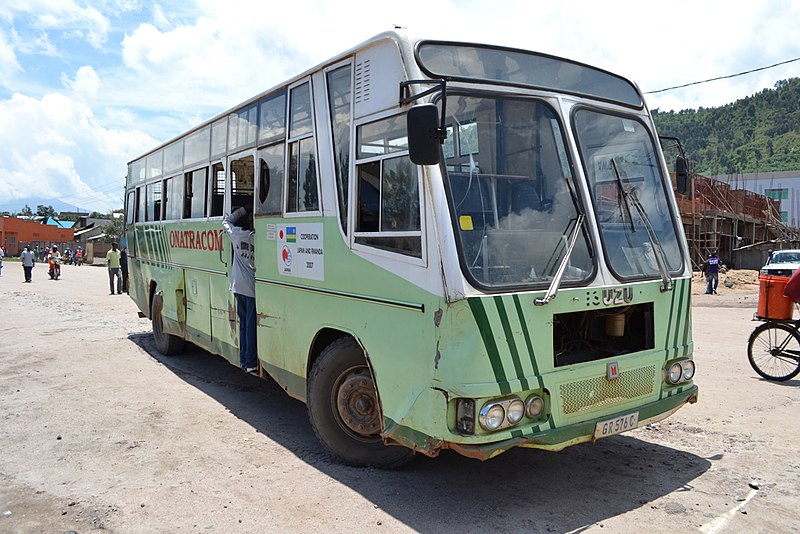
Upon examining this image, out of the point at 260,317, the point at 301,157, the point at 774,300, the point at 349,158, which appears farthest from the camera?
the point at 774,300

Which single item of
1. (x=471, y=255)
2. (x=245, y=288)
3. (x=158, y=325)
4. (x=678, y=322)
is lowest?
(x=158, y=325)

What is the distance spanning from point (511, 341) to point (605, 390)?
37.5 inches

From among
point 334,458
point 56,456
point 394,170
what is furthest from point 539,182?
point 56,456

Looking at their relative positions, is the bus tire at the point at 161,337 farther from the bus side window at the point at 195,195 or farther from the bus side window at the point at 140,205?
the bus side window at the point at 195,195

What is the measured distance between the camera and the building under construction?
3103 cm

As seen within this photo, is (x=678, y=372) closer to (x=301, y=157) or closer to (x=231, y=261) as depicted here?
(x=301, y=157)

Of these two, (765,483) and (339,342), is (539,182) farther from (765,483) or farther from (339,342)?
(765,483)

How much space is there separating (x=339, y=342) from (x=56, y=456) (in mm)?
2684

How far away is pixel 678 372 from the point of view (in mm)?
4969

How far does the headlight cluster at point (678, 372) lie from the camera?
16.1 feet

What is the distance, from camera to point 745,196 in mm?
38719

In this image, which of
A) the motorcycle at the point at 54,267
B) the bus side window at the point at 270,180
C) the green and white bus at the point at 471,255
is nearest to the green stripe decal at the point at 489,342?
the green and white bus at the point at 471,255

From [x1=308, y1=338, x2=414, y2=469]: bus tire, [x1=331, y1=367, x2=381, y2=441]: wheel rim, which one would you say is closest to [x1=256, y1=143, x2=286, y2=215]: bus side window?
[x1=308, y1=338, x2=414, y2=469]: bus tire

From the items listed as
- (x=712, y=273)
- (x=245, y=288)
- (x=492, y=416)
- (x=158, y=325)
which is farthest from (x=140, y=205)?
(x=712, y=273)
